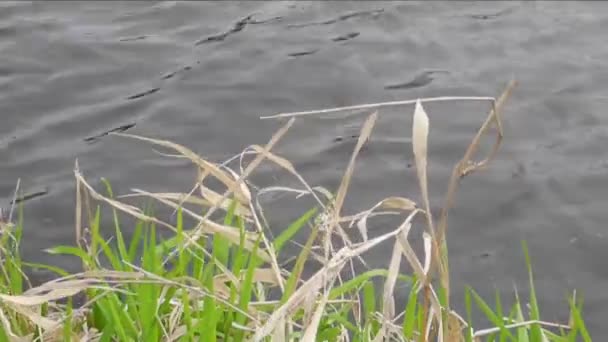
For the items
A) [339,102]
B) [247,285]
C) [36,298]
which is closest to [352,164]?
[247,285]

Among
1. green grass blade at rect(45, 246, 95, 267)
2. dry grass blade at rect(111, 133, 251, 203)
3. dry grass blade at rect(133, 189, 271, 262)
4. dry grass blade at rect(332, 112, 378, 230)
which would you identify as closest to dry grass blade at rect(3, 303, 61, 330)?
green grass blade at rect(45, 246, 95, 267)

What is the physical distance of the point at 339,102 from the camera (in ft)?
18.0

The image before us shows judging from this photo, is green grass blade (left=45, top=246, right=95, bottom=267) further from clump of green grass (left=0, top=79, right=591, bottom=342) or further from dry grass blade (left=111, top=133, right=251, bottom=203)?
dry grass blade (left=111, top=133, right=251, bottom=203)

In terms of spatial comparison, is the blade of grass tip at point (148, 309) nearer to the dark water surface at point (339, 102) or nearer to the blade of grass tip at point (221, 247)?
the blade of grass tip at point (221, 247)

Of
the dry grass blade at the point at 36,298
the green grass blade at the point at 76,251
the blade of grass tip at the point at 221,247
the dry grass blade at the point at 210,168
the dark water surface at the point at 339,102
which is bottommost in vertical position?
the dark water surface at the point at 339,102

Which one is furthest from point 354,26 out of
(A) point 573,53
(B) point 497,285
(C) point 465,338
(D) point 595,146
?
(C) point 465,338

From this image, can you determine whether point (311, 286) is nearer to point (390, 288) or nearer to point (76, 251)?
point (390, 288)

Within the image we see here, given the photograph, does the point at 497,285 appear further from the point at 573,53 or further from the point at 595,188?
the point at 573,53

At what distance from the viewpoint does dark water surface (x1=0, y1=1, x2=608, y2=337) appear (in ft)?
15.1

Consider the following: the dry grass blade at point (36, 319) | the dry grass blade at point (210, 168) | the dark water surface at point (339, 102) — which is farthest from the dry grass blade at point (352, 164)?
the dark water surface at point (339, 102)

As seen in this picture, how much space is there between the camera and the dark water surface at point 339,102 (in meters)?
4.61

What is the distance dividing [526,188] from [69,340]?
289cm

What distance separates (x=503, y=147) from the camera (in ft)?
16.9

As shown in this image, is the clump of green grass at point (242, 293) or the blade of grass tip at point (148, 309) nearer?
the clump of green grass at point (242, 293)
